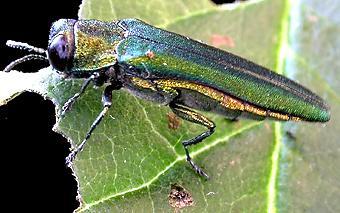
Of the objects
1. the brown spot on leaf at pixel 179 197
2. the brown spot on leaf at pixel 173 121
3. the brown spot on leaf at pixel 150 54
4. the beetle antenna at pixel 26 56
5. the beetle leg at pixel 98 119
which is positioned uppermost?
the brown spot on leaf at pixel 150 54

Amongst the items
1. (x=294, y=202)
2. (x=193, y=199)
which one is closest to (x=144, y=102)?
(x=193, y=199)

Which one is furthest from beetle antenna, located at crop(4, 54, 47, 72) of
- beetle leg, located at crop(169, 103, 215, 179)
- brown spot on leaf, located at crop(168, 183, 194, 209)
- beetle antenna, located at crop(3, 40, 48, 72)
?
brown spot on leaf, located at crop(168, 183, 194, 209)

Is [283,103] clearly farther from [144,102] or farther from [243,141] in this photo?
[144,102]

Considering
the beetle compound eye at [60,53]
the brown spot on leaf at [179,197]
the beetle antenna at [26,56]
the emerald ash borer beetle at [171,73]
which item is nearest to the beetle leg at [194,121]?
the emerald ash borer beetle at [171,73]

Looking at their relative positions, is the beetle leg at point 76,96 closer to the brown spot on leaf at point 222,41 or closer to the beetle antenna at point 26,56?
the beetle antenna at point 26,56

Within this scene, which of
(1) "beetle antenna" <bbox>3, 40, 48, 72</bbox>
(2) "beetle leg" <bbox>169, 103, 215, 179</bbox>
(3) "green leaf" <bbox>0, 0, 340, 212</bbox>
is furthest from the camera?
(1) "beetle antenna" <bbox>3, 40, 48, 72</bbox>

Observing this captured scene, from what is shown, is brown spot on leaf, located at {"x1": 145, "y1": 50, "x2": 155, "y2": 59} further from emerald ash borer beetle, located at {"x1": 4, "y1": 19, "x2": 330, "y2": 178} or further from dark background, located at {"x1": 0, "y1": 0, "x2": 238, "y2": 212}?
dark background, located at {"x1": 0, "y1": 0, "x2": 238, "y2": 212}

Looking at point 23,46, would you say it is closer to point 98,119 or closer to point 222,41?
point 98,119
